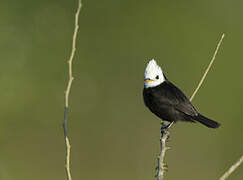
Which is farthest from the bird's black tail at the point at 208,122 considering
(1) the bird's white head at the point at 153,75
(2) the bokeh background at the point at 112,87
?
(2) the bokeh background at the point at 112,87

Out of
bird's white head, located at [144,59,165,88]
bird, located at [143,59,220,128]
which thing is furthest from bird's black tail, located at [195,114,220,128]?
bird's white head, located at [144,59,165,88]

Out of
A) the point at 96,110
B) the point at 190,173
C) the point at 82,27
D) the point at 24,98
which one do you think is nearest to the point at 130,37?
the point at 82,27

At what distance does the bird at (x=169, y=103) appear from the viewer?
4188 mm

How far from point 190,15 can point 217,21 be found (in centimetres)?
61

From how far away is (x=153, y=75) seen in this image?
429cm

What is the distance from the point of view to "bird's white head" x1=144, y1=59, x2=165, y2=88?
421cm

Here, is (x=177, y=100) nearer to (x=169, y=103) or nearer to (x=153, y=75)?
(x=169, y=103)

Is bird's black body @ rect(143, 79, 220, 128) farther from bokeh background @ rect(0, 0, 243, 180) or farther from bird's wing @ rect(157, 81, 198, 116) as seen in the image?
bokeh background @ rect(0, 0, 243, 180)

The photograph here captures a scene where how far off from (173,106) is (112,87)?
4.14m

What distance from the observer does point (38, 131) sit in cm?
821

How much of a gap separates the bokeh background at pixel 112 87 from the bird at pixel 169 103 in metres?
3.18

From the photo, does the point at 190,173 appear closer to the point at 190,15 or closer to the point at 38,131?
the point at 38,131

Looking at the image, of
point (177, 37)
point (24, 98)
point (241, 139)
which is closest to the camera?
point (241, 139)

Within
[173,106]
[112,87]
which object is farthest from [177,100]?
[112,87]
